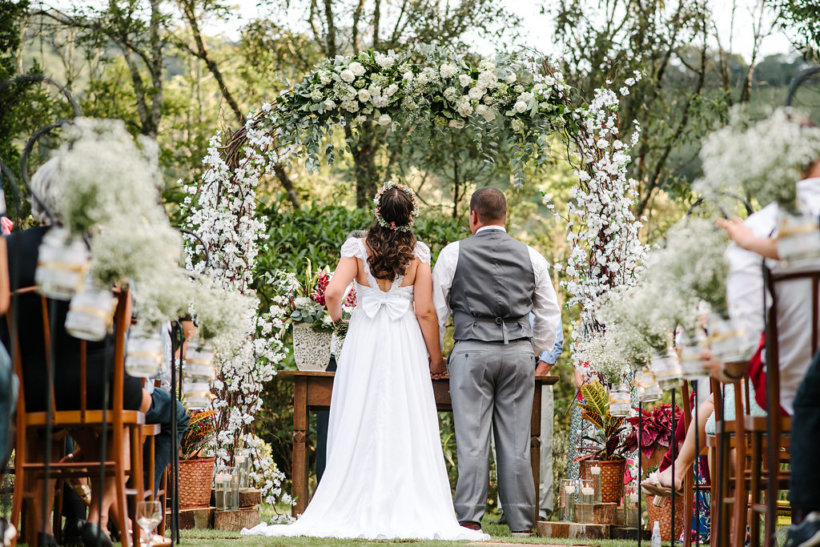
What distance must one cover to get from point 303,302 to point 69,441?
66.6 inches

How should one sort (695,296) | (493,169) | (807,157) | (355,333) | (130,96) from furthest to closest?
(130,96), (493,169), (355,333), (695,296), (807,157)

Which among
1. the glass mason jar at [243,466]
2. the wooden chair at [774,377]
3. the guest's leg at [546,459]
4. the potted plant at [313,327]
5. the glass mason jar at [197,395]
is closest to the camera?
the wooden chair at [774,377]

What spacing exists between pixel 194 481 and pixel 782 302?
4016 millimetres

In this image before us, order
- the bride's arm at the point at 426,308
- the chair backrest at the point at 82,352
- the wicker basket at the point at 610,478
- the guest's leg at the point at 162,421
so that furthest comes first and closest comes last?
the wicker basket at the point at 610,478 < the bride's arm at the point at 426,308 < the guest's leg at the point at 162,421 < the chair backrest at the point at 82,352

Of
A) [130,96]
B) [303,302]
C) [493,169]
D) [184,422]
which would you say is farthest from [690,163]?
[184,422]

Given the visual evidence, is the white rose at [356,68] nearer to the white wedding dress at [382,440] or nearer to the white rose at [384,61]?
the white rose at [384,61]

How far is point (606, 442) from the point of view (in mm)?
5582

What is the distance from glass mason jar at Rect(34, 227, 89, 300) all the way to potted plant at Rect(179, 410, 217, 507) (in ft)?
10.6

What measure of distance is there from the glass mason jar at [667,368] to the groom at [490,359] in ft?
6.26

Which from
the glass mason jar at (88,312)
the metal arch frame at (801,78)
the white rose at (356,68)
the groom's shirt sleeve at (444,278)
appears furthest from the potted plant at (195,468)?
the metal arch frame at (801,78)

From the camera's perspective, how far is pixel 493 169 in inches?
437

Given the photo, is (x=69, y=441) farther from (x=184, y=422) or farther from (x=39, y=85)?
(x=39, y=85)

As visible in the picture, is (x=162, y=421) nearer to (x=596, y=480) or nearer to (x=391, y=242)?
(x=391, y=242)

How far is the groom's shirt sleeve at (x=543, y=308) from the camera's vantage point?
552 cm
